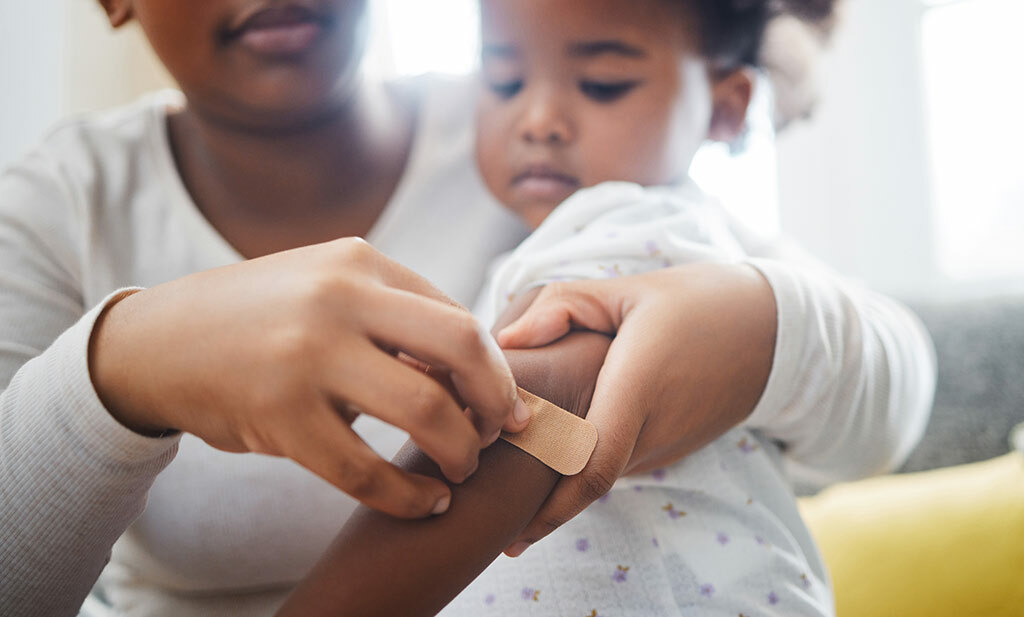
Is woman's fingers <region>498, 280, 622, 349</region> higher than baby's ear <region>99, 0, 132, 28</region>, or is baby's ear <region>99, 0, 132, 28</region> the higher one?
baby's ear <region>99, 0, 132, 28</region>

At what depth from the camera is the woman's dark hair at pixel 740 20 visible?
0.99m

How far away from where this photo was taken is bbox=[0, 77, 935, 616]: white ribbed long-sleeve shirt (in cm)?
53

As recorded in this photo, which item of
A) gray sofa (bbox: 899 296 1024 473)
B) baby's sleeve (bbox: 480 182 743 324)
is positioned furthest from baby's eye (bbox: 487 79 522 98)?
gray sofa (bbox: 899 296 1024 473)

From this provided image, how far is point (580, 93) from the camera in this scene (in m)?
0.91

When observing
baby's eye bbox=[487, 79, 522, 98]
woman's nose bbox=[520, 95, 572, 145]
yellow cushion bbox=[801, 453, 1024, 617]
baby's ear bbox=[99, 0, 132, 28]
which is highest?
baby's ear bbox=[99, 0, 132, 28]

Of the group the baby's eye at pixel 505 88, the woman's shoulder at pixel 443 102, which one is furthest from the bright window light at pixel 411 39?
the baby's eye at pixel 505 88

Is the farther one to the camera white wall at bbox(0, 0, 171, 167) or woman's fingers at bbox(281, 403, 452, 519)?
white wall at bbox(0, 0, 171, 167)

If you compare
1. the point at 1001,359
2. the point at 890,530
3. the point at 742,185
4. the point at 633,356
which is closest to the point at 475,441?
the point at 633,356

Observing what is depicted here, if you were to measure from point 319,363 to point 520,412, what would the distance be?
16cm

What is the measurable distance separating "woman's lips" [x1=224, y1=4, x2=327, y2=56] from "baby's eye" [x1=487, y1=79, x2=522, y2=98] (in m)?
0.26

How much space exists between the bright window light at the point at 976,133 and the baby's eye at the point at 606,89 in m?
1.69

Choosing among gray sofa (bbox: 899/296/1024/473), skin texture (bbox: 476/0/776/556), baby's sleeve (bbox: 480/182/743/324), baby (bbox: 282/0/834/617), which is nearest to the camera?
baby (bbox: 282/0/834/617)

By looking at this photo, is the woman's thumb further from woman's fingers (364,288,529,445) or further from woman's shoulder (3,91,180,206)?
woman's shoulder (3,91,180,206)

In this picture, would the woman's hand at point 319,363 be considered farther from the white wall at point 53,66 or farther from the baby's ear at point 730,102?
the white wall at point 53,66
